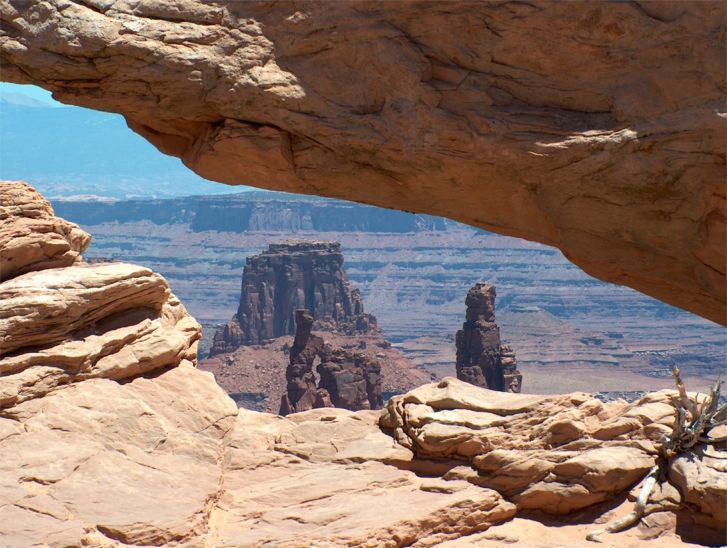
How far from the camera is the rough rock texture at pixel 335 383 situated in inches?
3196

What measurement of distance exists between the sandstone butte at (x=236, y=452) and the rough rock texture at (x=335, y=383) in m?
60.9

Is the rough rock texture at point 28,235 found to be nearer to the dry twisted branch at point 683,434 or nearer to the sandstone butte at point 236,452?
the sandstone butte at point 236,452

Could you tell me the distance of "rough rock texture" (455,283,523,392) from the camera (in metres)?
86.1

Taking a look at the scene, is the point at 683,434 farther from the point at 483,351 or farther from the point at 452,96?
the point at 483,351

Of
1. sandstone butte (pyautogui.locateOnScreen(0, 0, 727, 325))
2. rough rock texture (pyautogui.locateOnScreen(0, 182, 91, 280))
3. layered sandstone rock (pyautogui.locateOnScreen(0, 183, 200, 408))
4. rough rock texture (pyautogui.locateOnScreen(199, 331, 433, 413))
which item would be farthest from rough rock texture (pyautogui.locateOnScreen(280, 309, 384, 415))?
sandstone butte (pyautogui.locateOnScreen(0, 0, 727, 325))

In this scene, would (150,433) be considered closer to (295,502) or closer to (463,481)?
(295,502)

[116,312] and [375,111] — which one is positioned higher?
[375,111]

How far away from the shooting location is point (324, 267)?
13675 centimetres

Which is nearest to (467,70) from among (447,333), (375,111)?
(375,111)

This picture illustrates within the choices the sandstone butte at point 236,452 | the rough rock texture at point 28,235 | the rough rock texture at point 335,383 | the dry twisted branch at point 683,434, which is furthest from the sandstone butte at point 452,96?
the rough rock texture at point 335,383

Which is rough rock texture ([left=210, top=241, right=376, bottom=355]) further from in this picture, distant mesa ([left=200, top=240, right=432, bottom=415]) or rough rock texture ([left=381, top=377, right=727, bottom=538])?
rough rock texture ([left=381, top=377, right=727, bottom=538])

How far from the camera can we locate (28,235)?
16547 mm

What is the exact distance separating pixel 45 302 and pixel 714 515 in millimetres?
9446

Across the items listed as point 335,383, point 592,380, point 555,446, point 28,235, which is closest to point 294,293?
point 592,380
